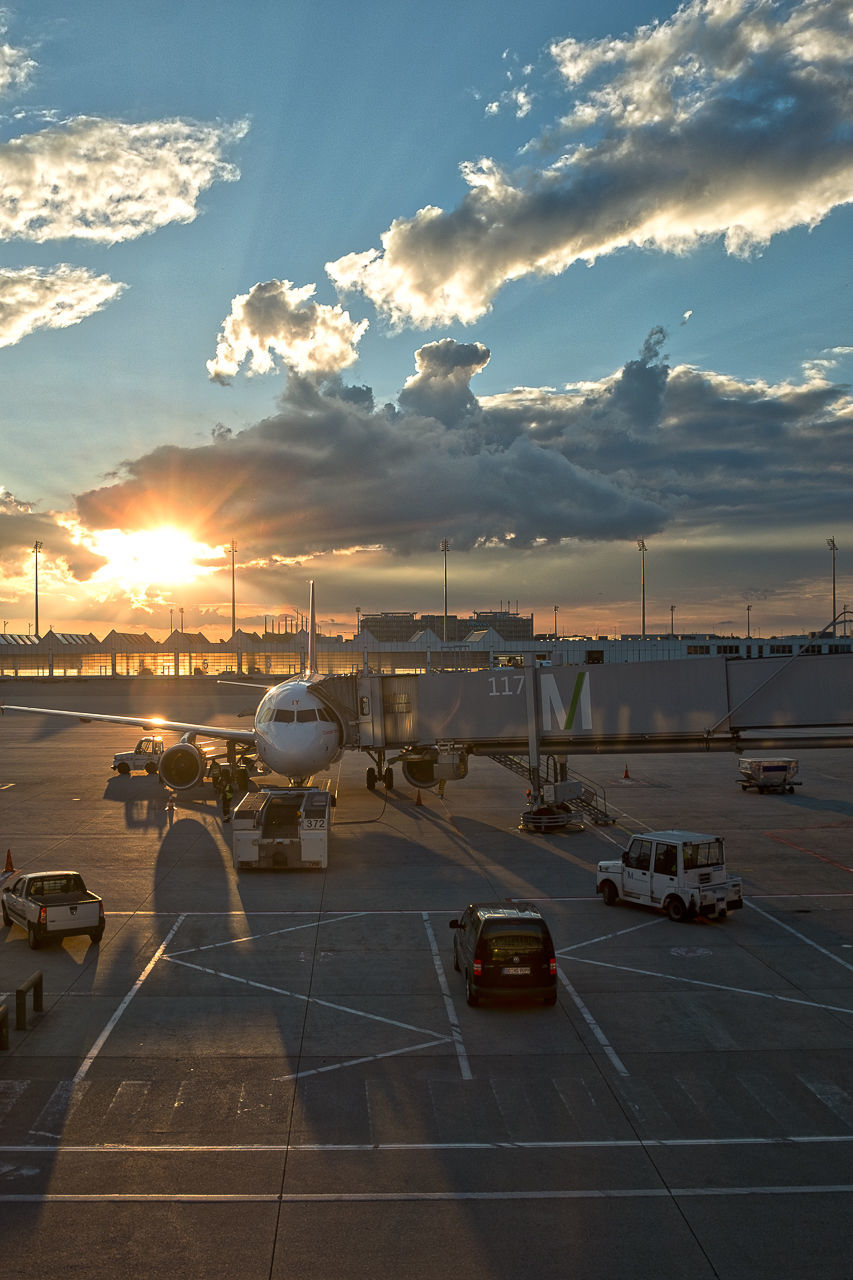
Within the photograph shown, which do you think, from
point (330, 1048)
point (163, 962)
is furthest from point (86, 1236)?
point (163, 962)

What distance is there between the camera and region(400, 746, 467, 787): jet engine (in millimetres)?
46562

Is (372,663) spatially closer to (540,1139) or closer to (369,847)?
(369,847)

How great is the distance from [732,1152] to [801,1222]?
1.92m

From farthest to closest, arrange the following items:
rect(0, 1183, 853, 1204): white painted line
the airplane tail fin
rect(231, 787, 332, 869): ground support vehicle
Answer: the airplane tail fin < rect(231, 787, 332, 869): ground support vehicle < rect(0, 1183, 853, 1204): white painted line

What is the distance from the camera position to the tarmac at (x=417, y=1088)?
12.4 m

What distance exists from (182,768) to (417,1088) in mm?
33482

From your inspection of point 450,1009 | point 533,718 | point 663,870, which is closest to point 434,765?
point 533,718

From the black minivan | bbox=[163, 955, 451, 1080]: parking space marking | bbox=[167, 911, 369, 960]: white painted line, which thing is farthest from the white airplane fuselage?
the black minivan

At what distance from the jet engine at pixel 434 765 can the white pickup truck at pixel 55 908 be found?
22255mm

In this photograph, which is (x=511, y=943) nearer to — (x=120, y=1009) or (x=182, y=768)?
(x=120, y=1009)

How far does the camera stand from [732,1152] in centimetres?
1474

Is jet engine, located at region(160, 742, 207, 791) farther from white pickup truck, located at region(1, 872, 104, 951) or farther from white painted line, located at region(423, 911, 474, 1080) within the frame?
white painted line, located at region(423, 911, 474, 1080)

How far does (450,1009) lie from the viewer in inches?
824

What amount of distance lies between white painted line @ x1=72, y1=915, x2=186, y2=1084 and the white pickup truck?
191cm
